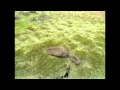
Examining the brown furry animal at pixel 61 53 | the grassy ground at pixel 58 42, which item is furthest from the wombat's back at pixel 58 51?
the grassy ground at pixel 58 42

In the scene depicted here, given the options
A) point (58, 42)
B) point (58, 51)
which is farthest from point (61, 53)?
point (58, 42)

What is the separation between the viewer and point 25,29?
8.71 m

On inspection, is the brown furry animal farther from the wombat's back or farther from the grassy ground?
the grassy ground

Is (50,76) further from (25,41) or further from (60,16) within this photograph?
(60,16)

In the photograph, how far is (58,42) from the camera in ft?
26.7

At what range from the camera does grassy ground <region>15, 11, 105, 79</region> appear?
24.5 feet

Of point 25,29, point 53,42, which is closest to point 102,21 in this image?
point 53,42

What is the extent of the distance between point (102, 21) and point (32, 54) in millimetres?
3308

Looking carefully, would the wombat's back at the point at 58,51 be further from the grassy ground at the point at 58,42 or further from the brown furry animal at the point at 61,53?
the grassy ground at the point at 58,42

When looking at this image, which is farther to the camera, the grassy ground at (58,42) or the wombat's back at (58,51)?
the wombat's back at (58,51)

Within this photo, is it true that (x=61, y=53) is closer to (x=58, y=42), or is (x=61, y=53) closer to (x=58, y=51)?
(x=58, y=51)

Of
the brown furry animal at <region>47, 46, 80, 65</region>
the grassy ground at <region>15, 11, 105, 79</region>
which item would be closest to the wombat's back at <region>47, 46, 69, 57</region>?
the brown furry animal at <region>47, 46, 80, 65</region>

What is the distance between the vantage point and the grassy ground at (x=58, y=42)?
7461 millimetres

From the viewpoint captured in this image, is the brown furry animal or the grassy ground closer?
the grassy ground
